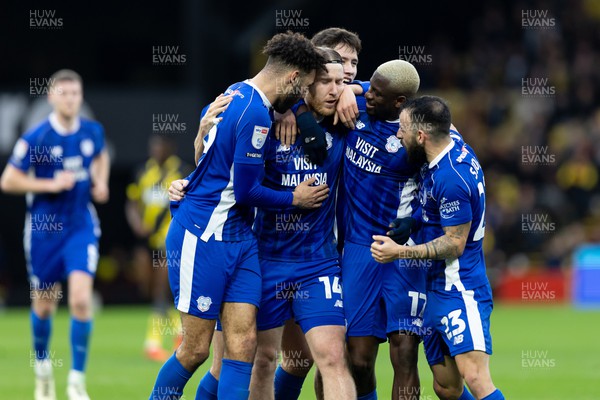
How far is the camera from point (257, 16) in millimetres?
24781

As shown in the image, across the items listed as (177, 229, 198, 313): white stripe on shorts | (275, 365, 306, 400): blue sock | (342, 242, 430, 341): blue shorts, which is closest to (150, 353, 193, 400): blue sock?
(177, 229, 198, 313): white stripe on shorts

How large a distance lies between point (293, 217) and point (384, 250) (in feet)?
2.44

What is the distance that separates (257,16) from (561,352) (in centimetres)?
1324

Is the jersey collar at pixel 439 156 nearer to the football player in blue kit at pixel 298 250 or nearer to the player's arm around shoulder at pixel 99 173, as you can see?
the football player in blue kit at pixel 298 250

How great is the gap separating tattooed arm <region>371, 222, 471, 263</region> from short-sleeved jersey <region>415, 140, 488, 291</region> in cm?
7

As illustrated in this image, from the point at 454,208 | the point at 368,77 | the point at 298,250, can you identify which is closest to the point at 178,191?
the point at 298,250

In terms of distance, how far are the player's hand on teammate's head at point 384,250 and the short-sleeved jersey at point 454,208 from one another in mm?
365

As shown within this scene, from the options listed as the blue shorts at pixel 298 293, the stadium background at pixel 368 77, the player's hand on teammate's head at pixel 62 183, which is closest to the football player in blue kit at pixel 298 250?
the blue shorts at pixel 298 293

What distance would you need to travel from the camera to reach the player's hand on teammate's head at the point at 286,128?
285 inches

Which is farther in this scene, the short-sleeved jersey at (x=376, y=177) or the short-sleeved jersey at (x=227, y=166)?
the short-sleeved jersey at (x=376, y=177)

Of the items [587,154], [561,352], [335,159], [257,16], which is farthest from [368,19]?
[335,159]

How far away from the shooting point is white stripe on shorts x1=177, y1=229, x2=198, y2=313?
698 centimetres

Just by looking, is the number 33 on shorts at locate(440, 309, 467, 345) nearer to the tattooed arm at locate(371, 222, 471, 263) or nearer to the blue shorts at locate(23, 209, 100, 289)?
the tattooed arm at locate(371, 222, 471, 263)

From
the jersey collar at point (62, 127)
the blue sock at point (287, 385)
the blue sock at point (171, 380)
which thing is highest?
the jersey collar at point (62, 127)
